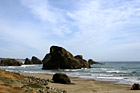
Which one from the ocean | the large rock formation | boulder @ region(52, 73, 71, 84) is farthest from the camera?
the large rock formation

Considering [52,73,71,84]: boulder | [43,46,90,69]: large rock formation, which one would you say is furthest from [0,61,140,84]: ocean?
[43,46,90,69]: large rock formation

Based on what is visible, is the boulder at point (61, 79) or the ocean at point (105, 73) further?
the ocean at point (105, 73)

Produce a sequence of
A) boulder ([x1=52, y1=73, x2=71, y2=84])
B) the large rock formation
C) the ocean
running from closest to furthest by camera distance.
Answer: boulder ([x1=52, y1=73, x2=71, y2=84]), the ocean, the large rock formation

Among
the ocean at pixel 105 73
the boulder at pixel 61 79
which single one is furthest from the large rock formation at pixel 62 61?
the boulder at pixel 61 79

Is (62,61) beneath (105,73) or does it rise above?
above

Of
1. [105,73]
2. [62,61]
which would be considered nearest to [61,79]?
[105,73]

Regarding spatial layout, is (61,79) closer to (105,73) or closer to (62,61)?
(105,73)

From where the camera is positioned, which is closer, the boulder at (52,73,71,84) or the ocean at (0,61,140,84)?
the boulder at (52,73,71,84)

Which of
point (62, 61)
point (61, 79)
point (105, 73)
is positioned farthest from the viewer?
point (62, 61)

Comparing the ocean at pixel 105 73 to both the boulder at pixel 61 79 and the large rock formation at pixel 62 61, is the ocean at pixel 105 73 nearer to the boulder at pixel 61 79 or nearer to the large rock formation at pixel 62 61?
the boulder at pixel 61 79

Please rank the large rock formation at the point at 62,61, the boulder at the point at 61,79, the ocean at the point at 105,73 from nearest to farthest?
the boulder at the point at 61,79 < the ocean at the point at 105,73 < the large rock formation at the point at 62,61

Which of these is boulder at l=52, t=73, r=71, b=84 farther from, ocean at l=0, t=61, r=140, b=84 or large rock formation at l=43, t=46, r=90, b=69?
large rock formation at l=43, t=46, r=90, b=69

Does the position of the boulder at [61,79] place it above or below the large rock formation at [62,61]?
below

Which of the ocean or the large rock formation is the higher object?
the large rock formation
